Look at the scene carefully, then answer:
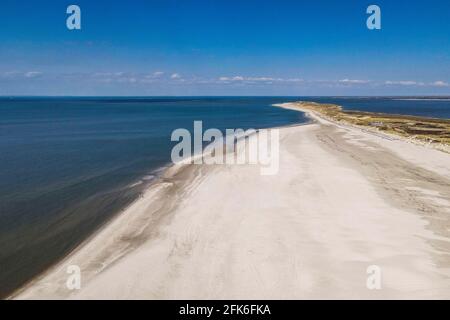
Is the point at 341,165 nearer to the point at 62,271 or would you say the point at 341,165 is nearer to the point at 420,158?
the point at 420,158

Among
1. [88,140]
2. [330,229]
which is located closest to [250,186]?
[330,229]

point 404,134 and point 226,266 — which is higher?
point 404,134

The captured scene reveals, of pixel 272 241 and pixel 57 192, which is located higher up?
pixel 57 192

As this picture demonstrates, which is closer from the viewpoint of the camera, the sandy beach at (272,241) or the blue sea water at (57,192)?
the sandy beach at (272,241)

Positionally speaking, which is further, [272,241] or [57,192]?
[57,192]

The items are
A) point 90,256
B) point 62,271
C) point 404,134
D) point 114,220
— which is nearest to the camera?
point 62,271

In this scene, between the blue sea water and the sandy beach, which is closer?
the sandy beach

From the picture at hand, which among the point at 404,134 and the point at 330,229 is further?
the point at 404,134

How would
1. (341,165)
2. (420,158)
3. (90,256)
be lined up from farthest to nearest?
1. (420,158)
2. (341,165)
3. (90,256)
